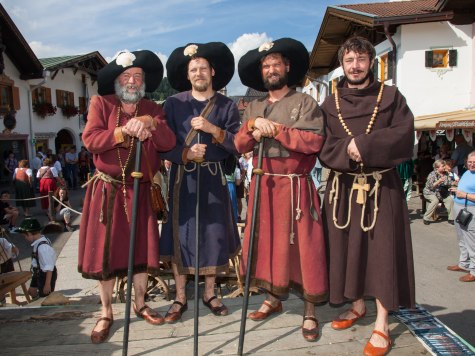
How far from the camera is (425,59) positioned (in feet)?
42.1

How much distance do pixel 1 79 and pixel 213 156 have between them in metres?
15.5

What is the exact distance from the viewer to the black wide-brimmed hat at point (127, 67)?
2965mm

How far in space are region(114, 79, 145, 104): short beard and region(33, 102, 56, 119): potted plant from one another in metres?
17.2

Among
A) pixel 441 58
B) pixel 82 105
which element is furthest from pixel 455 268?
pixel 82 105

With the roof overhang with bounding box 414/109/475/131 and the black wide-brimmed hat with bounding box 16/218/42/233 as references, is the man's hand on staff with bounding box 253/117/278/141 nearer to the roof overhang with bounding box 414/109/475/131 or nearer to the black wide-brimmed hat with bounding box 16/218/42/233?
the black wide-brimmed hat with bounding box 16/218/42/233

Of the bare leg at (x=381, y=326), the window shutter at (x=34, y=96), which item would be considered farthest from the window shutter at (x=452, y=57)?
the window shutter at (x=34, y=96)

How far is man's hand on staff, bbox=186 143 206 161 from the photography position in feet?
9.70

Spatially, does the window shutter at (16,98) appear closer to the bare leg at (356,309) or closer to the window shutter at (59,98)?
the window shutter at (59,98)

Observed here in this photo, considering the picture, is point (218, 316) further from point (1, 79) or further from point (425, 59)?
point (1, 79)

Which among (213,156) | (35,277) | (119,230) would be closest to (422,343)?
(213,156)

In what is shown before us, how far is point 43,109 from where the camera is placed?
18328 mm

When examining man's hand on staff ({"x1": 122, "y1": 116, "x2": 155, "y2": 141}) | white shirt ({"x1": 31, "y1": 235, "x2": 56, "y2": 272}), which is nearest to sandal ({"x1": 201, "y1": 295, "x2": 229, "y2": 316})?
man's hand on staff ({"x1": 122, "y1": 116, "x2": 155, "y2": 141})

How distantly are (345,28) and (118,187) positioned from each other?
48.8 feet

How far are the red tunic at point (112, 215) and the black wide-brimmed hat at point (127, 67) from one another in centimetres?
9
